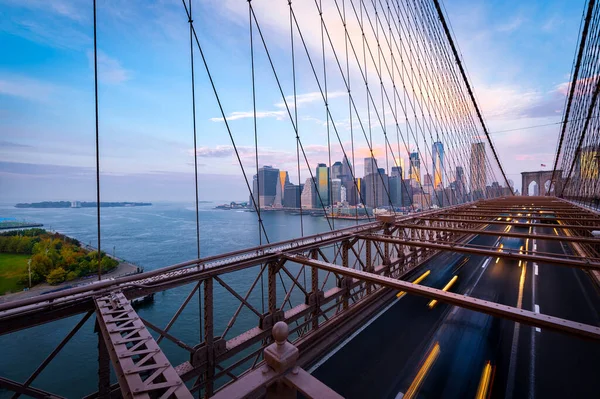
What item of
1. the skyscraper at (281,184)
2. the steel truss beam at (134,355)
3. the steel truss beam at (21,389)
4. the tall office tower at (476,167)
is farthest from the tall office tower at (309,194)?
the steel truss beam at (21,389)

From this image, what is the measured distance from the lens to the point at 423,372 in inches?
262

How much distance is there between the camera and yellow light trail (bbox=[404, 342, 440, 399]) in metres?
5.95

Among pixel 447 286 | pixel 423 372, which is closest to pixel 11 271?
pixel 423 372

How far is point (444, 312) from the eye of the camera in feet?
34.3

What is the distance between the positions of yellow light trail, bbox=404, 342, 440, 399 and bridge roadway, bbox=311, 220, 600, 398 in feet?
0.24

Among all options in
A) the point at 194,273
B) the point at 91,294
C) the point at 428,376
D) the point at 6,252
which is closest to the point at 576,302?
the point at 428,376

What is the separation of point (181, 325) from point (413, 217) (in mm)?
29519

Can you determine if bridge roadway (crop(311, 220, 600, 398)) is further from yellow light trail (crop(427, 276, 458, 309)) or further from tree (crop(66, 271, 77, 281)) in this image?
tree (crop(66, 271, 77, 281))

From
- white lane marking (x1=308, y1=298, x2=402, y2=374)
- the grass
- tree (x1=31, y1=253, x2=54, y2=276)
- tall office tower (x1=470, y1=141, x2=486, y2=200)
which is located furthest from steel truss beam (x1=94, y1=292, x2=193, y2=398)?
tall office tower (x1=470, y1=141, x2=486, y2=200)

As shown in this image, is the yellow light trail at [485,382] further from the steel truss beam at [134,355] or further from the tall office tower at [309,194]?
the tall office tower at [309,194]

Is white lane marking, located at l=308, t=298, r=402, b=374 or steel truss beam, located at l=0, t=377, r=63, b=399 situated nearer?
steel truss beam, located at l=0, t=377, r=63, b=399

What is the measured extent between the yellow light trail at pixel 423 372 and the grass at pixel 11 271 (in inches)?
1979

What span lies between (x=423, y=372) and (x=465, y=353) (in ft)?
6.03

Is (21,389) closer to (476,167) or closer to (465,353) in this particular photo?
(465,353)
